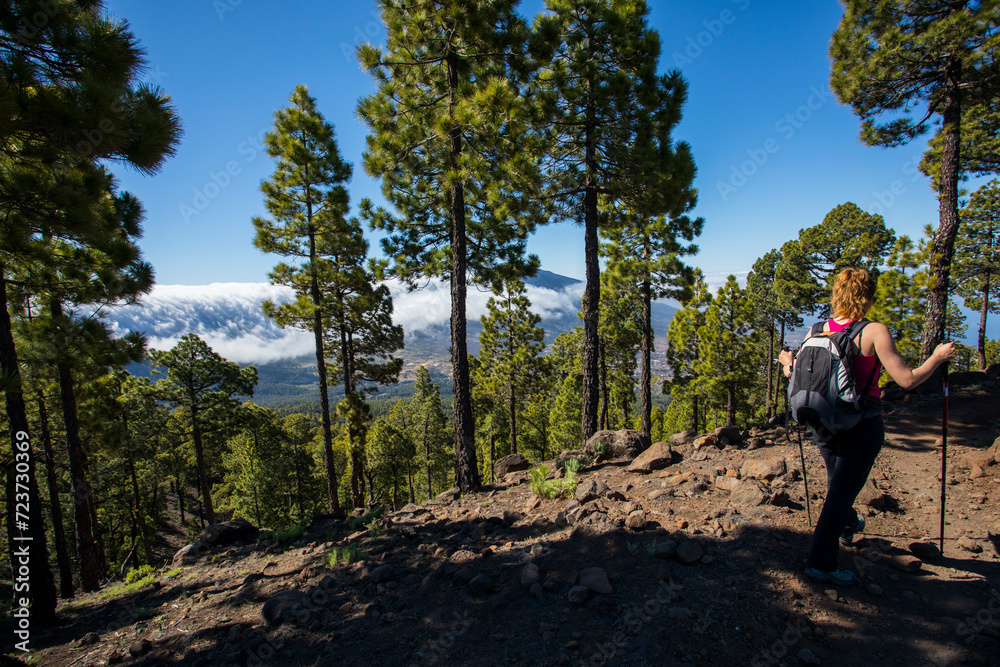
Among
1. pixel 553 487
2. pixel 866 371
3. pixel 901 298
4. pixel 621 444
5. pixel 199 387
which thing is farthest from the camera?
pixel 199 387

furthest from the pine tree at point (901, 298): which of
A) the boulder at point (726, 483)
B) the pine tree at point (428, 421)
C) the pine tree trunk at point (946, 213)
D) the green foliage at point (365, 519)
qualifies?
the pine tree at point (428, 421)

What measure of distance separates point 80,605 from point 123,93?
843 cm

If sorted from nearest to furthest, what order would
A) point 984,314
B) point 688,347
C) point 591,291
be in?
point 591,291 → point 984,314 → point 688,347

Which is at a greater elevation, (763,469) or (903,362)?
(903,362)

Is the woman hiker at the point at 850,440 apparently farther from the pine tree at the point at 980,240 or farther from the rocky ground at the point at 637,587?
the pine tree at the point at 980,240

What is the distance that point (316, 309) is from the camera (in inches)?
556

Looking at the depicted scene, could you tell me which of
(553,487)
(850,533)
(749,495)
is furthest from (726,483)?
(553,487)

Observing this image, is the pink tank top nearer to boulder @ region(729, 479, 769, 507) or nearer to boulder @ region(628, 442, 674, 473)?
boulder @ region(729, 479, 769, 507)

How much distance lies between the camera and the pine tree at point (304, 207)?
506 inches

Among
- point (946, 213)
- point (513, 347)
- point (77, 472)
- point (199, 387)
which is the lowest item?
point (77, 472)

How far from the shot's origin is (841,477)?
3416 millimetres

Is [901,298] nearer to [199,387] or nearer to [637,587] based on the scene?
[637,587]

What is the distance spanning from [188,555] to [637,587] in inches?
364

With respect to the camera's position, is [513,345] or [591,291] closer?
[591,291]
